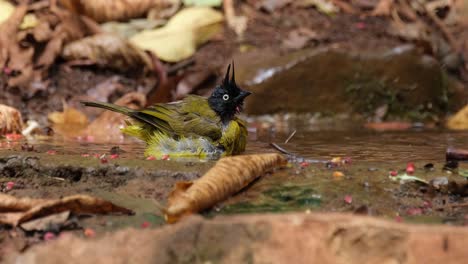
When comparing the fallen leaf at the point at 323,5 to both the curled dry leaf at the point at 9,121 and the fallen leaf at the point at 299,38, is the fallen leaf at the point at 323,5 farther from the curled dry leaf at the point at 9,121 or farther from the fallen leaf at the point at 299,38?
the curled dry leaf at the point at 9,121

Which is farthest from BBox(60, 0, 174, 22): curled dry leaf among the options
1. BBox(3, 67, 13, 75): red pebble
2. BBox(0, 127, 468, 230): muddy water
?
BBox(0, 127, 468, 230): muddy water

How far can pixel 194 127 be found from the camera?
4.95m

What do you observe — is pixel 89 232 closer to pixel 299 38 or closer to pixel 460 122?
pixel 460 122

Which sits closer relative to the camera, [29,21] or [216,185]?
[216,185]

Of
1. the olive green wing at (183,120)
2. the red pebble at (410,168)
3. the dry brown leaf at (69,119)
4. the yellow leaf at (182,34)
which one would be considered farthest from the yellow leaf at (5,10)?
the red pebble at (410,168)

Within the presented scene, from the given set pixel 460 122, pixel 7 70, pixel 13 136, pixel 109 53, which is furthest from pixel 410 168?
pixel 7 70

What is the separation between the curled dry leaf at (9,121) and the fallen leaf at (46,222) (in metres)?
3.00

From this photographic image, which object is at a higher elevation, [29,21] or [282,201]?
[29,21]

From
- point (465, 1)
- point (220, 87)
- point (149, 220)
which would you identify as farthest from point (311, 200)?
point (465, 1)

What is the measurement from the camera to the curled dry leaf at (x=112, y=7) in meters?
9.69

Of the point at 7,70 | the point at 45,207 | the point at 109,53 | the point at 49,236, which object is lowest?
the point at 49,236

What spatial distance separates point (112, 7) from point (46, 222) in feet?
23.2

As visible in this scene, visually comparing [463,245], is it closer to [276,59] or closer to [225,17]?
[276,59]

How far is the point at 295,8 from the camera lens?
10.8 metres
